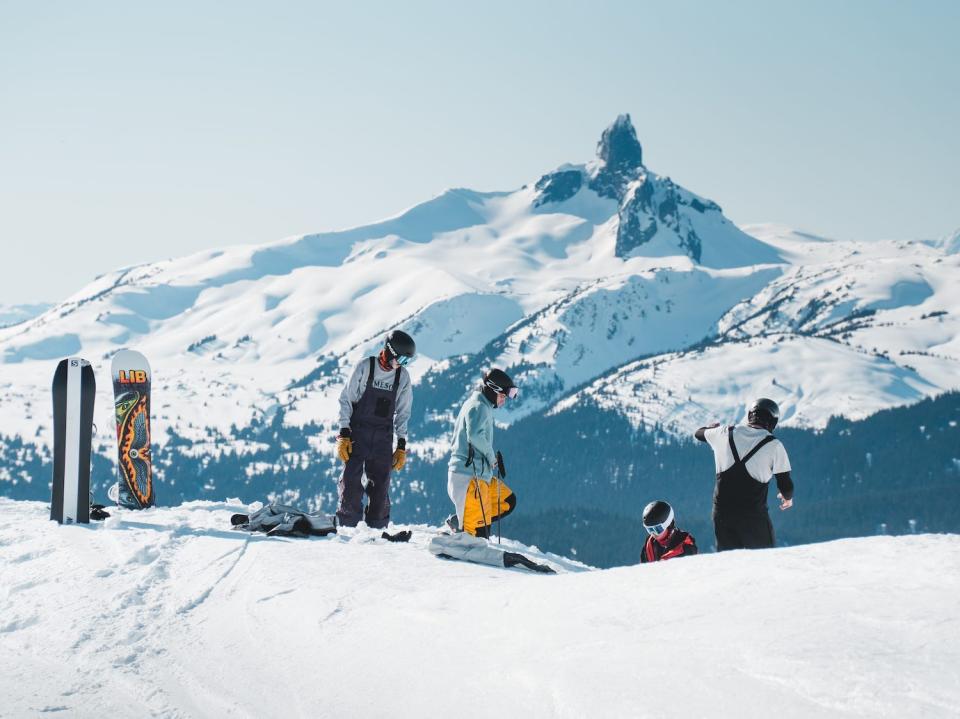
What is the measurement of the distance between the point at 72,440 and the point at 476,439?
5592 millimetres

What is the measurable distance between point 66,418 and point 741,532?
9072 millimetres

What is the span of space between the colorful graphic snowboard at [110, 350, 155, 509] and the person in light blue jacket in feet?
19.3

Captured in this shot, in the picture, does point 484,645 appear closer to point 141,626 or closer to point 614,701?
point 614,701

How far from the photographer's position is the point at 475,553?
9820 mm

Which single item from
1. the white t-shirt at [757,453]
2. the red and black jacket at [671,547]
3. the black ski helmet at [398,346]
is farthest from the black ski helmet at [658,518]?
the black ski helmet at [398,346]

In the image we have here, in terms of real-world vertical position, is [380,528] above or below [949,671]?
below

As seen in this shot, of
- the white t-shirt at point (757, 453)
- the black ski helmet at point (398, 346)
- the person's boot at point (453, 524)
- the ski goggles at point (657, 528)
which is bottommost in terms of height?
the person's boot at point (453, 524)

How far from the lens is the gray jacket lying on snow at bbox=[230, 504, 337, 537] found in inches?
438

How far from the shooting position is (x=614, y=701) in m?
4.81

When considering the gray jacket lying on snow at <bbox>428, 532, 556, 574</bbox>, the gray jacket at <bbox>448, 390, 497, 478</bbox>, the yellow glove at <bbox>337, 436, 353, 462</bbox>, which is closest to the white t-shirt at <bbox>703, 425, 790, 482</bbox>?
the gray jacket lying on snow at <bbox>428, 532, 556, 574</bbox>

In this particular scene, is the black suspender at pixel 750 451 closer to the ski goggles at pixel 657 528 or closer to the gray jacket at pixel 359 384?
the ski goggles at pixel 657 528

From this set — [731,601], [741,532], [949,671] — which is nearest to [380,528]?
[741,532]

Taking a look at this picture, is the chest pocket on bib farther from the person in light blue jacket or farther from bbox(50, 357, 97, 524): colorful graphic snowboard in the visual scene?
bbox(50, 357, 97, 524): colorful graphic snowboard

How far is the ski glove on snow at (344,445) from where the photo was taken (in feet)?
43.3
